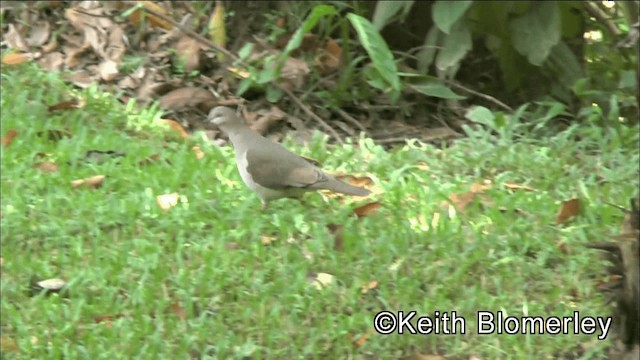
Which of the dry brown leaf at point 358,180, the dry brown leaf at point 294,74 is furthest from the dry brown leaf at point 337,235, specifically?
the dry brown leaf at point 294,74

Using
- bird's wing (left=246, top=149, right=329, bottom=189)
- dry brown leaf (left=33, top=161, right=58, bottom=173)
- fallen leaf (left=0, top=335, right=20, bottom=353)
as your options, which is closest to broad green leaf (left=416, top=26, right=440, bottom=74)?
bird's wing (left=246, top=149, right=329, bottom=189)

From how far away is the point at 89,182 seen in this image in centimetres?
537

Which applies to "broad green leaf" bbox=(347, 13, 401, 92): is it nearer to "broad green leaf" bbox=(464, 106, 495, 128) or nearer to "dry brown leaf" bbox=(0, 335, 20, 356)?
"broad green leaf" bbox=(464, 106, 495, 128)

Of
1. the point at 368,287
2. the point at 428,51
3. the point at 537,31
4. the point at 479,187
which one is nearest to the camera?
the point at 368,287

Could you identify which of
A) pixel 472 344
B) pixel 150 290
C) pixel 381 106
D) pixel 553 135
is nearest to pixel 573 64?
pixel 553 135

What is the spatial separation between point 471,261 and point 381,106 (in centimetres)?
230

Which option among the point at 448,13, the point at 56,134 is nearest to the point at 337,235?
the point at 448,13

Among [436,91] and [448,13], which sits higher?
[448,13]

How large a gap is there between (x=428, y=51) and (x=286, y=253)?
226 centimetres

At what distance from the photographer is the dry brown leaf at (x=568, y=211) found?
5.00 m

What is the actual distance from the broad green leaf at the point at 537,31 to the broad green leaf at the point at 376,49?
2.57 ft

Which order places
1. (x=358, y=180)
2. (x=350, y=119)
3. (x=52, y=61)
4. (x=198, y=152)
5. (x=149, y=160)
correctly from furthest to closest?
(x=52, y=61)
(x=350, y=119)
(x=198, y=152)
(x=149, y=160)
(x=358, y=180)

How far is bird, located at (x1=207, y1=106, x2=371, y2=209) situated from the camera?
16.0ft

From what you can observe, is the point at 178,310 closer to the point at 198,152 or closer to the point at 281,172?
the point at 281,172
